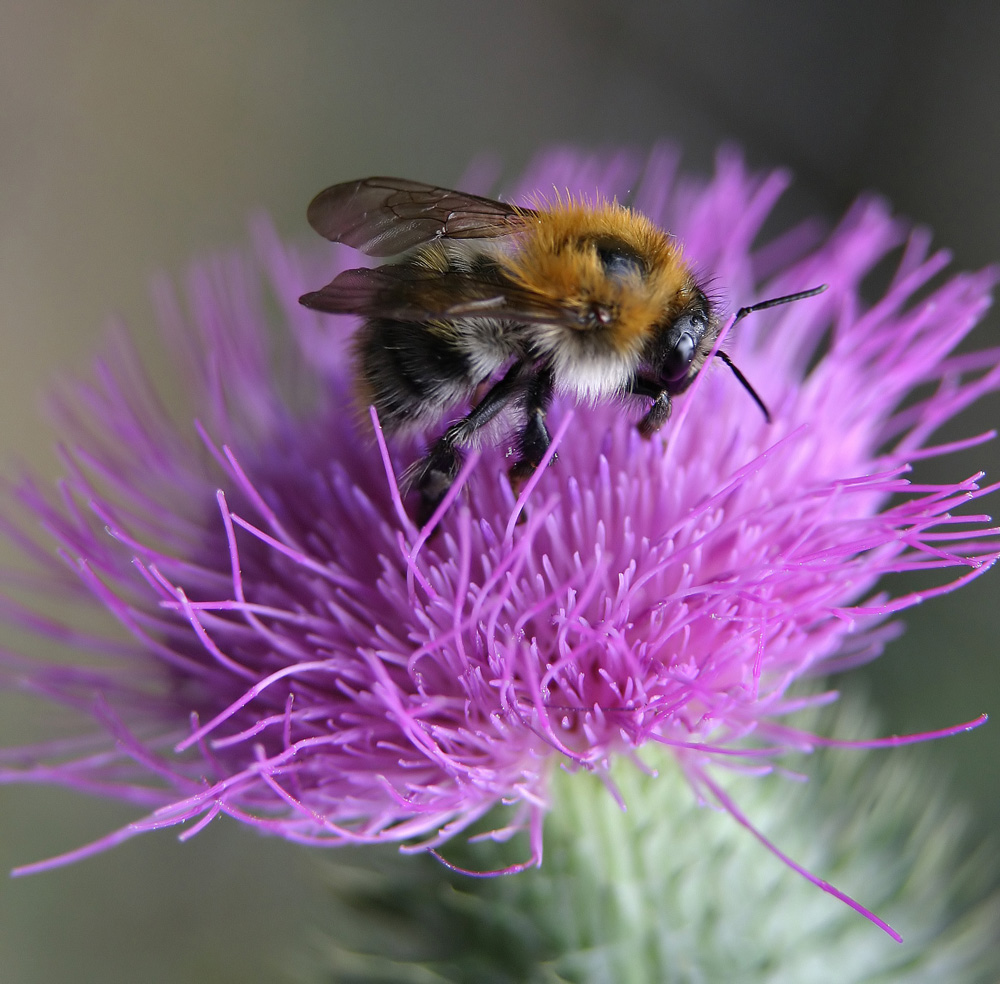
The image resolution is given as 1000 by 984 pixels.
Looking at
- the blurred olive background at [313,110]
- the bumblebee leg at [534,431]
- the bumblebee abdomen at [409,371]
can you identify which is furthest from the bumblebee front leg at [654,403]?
the blurred olive background at [313,110]

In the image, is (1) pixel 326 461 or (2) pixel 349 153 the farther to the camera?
(2) pixel 349 153

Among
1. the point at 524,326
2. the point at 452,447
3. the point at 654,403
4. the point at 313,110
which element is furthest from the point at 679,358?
the point at 313,110

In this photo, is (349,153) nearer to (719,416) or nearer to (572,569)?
(719,416)

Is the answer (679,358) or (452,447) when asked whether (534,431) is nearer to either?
(452,447)

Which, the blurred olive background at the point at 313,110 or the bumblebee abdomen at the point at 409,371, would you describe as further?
the blurred olive background at the point at 313,110

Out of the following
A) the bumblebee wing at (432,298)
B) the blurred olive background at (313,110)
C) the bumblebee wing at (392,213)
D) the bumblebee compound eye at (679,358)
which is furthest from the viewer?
the blurred olive background at (313,110)

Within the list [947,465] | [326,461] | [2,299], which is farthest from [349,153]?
[326,461]

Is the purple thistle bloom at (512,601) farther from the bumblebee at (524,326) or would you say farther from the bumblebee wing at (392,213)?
the bumblebee wing at (392,213)

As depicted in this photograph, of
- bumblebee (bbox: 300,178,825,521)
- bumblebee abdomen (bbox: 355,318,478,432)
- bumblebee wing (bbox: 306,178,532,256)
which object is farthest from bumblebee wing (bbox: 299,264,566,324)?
bumblebee wing (bbox: 306,178,532,256)

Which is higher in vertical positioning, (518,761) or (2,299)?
(2,299)

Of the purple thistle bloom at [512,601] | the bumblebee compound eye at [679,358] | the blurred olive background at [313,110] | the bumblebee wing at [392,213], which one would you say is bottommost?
the purple thistle bloom at [512,601]
